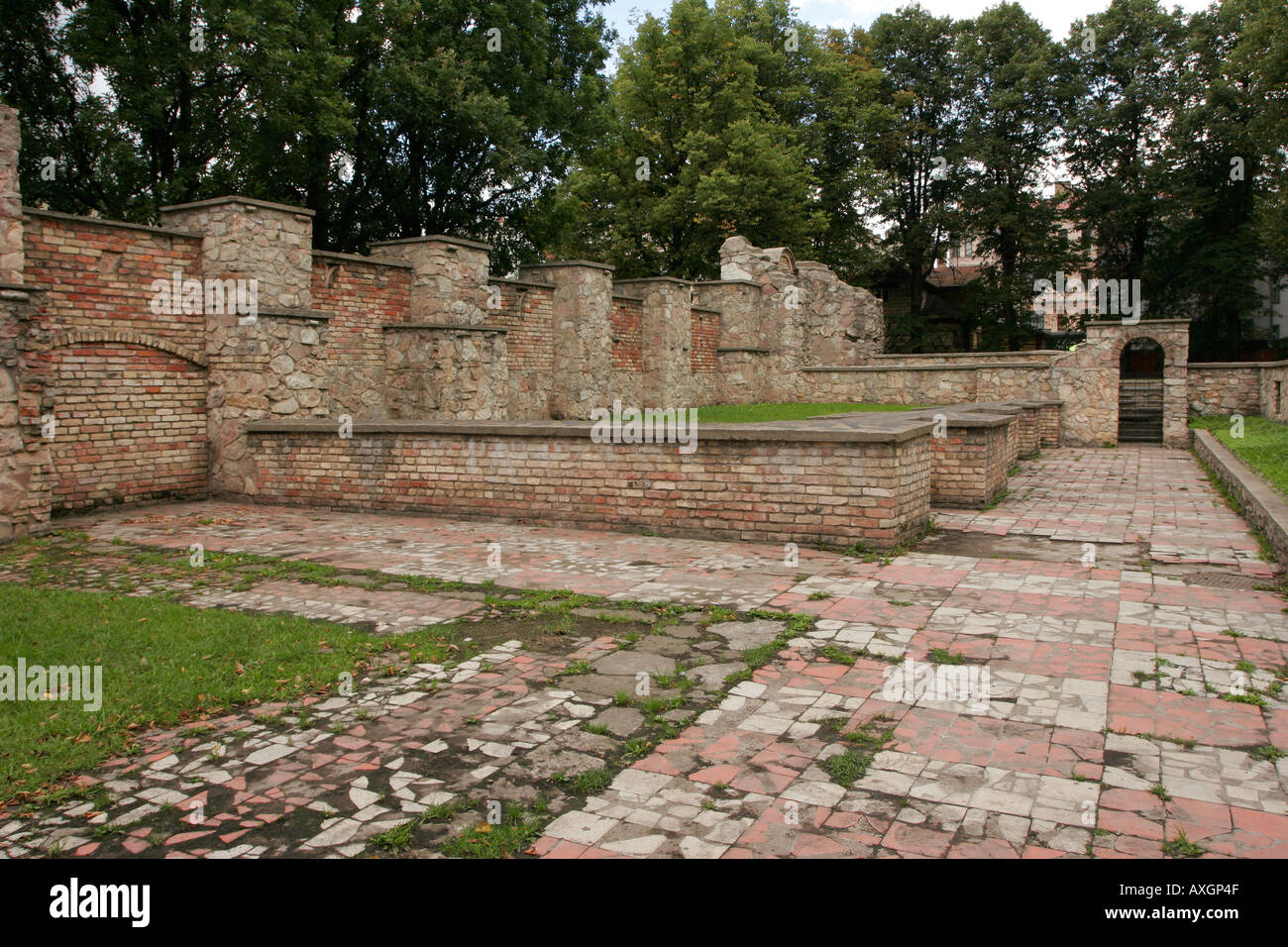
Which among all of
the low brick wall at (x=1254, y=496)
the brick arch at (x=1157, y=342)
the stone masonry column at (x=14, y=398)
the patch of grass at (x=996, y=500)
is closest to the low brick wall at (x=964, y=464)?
the patch of grass at (x=996, y=500)

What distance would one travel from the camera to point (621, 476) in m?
9.06

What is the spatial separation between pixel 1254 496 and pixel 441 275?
37.9 feet

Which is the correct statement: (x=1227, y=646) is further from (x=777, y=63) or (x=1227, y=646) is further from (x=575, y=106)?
(x=777, y=63)

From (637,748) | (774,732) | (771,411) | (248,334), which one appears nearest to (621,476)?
(774,732)

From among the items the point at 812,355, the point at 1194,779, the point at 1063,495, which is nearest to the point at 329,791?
the point at 1194,779

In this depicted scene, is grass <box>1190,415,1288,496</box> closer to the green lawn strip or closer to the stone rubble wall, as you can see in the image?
the stone rubble wall

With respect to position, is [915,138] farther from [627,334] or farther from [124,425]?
[124,425]

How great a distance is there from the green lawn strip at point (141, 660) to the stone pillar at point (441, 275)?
886 cm

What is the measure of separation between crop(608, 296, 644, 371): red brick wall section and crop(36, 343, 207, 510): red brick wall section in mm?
9838

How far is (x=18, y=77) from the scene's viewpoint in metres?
17.1

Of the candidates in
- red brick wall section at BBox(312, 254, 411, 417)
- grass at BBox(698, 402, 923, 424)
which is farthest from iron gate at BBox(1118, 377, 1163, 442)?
red brick wall section at BBox(312, 254, 411, 417)

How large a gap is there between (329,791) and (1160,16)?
40720mm

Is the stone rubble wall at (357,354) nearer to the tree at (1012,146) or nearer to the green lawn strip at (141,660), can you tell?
the green lawn strip at (141,660)

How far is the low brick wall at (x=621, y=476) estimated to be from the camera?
7.97m
